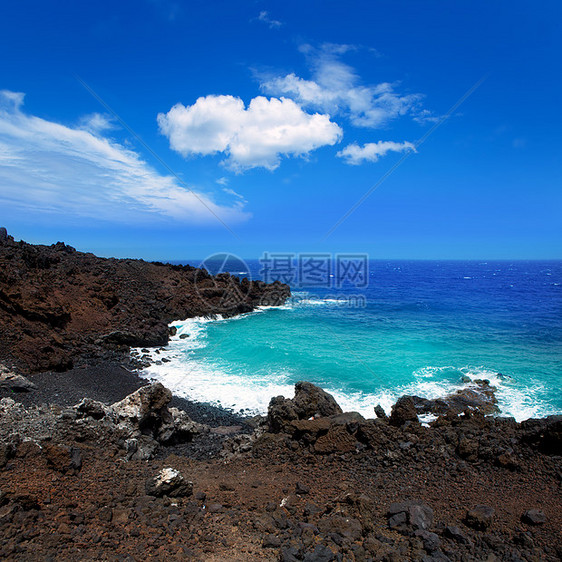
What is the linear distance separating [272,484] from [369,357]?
15420 mm

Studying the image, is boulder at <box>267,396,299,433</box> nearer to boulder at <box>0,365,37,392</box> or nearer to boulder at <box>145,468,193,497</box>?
boulder at <box>145,468,193,497</box>

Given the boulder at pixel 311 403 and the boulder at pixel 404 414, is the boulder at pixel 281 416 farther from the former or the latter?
the boulder at pixel 404 414

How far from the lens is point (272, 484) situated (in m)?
7.48

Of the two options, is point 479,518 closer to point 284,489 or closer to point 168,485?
point 284,489

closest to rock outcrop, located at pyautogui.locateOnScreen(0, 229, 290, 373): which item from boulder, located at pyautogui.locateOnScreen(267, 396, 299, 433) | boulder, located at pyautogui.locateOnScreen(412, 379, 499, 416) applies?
boulder, located at pyautogui.locateOnScreen(267, 396, 299, 433)

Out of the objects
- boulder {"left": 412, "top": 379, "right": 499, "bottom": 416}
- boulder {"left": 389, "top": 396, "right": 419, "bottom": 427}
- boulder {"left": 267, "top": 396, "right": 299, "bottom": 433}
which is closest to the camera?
boulder {"left": 389, "top": 396, "right": 419, "bottom": 427}

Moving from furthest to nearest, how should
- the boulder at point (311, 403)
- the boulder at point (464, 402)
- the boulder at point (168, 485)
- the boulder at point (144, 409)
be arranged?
the boulder at point (464, 402), the boulder at point (311, 403), the boulder at point (144, 409), the boulder at point (168, 485)

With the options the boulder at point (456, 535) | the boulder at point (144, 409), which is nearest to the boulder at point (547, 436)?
the boulder at point (456, 535)

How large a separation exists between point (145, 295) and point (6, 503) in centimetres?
2930

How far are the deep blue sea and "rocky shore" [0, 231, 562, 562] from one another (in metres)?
3.15

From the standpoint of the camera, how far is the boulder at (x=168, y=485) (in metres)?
6.42

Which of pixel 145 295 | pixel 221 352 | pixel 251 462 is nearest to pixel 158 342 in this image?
pixel 221 352

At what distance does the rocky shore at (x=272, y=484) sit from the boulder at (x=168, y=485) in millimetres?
23

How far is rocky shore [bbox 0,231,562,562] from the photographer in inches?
204
